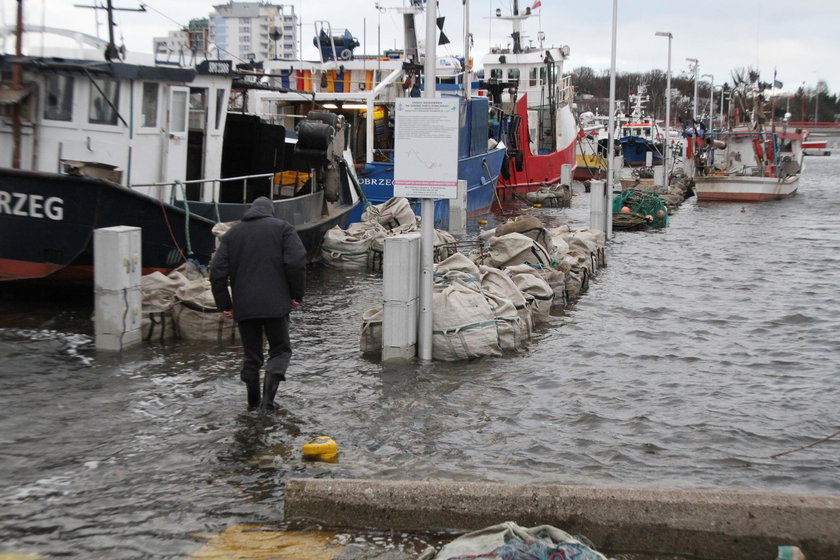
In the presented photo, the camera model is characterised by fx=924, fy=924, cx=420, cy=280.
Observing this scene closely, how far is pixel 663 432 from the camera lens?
762 cm

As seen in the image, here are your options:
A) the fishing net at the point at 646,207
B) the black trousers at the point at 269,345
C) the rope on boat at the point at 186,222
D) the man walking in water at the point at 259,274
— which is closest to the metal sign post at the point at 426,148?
the man walking in water at the point at 259,274

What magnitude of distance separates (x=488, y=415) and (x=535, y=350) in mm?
2712

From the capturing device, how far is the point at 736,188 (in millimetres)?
36156

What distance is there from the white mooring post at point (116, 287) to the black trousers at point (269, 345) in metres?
2.62

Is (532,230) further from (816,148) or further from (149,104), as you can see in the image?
(816,148)

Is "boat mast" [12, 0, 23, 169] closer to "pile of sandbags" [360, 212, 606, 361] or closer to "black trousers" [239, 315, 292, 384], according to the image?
"pile of sandbags" [360, 212, 606, 361]

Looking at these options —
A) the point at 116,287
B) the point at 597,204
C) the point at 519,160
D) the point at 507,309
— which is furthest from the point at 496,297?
the point at 519,160

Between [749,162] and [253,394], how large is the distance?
36581 millimetres

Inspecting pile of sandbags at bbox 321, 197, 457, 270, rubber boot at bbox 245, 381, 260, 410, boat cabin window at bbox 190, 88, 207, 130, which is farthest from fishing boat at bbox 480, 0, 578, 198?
rubber boot at bbox 245, 381, 260, 410

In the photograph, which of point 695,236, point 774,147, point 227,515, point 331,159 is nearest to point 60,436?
point 227,515

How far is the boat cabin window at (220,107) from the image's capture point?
14703 mm

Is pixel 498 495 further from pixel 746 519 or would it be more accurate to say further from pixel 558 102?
pixel 558 102

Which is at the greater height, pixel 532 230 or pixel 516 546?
pixel 532 230

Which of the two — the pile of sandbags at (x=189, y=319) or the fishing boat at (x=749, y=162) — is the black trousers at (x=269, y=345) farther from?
the fishing boat at (x=749, y=162)
